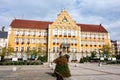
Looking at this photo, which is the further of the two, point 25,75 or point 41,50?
point 41,50

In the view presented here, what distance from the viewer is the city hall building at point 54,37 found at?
62938 millimetres

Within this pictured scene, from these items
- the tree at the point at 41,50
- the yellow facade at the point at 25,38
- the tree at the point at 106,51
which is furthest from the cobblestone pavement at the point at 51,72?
the tree at the point at 106,51

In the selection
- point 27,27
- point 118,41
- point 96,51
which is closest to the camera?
point 27,27

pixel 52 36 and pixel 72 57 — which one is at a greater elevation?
pixel 52 36

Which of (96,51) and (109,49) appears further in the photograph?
(96,51)

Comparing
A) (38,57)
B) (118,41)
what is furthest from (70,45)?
(118,41)

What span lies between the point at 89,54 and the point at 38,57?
22791 millimetres

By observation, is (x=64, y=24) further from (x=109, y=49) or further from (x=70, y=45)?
(x=109, y=49)

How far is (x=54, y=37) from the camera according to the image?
6469cm

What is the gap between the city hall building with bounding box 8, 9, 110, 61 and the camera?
206 ft

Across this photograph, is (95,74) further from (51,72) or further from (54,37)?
(54,37)

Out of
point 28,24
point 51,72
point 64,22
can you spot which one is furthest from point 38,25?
point 51,72

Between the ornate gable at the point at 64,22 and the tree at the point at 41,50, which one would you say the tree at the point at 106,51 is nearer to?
the ornate gable at the point at 64,22

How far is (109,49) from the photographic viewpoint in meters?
65.1
